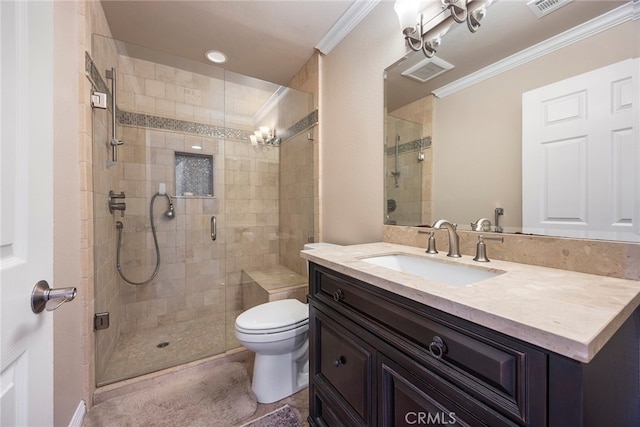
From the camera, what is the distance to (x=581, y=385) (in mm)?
420

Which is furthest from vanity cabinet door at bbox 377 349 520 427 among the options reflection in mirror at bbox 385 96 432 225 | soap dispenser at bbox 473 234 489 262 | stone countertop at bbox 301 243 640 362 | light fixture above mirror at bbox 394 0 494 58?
light fixture above mirror at bbox 394 0 494 58

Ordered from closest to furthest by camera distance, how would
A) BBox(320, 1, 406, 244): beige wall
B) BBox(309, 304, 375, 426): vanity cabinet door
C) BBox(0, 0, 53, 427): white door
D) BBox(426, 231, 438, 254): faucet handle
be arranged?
1. BBox(0, 0, 53, 427): white door
2. BBox(309, 304, 375, 426): vanity cabinet door
3. BBox(426, 231, 438, 254): faucet handle
4. BBox(320, 1, 406, 244): beige wall

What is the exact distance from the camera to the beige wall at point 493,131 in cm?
82

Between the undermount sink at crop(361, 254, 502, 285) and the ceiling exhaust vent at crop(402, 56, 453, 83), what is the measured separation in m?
0.97

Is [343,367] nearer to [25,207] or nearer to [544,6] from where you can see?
[25,207]

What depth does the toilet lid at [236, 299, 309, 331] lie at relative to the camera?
1.38m

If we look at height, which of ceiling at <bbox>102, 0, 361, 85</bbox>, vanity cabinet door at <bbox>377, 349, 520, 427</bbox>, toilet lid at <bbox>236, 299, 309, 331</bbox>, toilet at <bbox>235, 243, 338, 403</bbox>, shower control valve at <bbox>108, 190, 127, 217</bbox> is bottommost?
toilet at <bbox>235, 243, 338, 403</bbox>

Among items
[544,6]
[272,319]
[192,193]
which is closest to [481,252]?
[544,6]

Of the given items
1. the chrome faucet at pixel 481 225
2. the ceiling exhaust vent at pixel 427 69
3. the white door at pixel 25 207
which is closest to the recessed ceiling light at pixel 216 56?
the ceiling exhaust vent at pixel 427 69

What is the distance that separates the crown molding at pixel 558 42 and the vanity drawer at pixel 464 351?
3.44 ft

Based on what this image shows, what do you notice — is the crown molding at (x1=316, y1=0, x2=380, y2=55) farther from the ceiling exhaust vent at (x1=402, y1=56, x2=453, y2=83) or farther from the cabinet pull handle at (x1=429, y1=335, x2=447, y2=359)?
the cabinet pull handle at (x1=429, y1=335, x2=447, y2=359)

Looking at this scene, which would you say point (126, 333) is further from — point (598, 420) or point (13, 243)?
point (598, 420)

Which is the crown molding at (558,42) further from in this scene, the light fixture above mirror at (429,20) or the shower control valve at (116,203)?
the shower control valve at (116,203)

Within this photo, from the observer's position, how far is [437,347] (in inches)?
24.4
